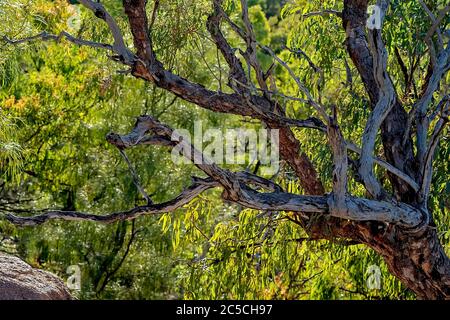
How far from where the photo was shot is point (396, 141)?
741cm

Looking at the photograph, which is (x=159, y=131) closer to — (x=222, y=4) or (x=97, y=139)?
(x=222, y=4)

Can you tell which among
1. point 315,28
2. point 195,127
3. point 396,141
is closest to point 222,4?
point 315,28

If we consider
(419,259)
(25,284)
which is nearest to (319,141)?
(419,259)

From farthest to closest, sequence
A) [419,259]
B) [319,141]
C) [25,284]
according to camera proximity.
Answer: [319,141]
[419,259]
[25,284]

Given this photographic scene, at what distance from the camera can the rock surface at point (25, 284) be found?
20.6 ft

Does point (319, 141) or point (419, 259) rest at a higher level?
point (319, 141)

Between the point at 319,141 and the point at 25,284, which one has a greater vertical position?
the point at 319,141

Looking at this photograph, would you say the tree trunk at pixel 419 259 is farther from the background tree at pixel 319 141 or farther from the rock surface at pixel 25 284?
the rock surface at pixel 25 284

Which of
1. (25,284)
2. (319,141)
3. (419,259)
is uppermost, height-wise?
(319,141)

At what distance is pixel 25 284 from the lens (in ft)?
21.0

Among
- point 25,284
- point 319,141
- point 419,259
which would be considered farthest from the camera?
point 319,141

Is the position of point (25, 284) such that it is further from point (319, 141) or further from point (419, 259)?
point (319, 141)

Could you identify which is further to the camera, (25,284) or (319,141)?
(319,141)

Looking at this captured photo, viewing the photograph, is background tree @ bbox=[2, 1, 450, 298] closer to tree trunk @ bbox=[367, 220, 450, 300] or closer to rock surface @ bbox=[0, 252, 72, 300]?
tree trunk @ bbox=[367, 220, 450, 300]
